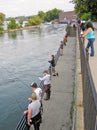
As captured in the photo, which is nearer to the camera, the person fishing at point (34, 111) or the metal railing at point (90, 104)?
the metal railing at point (90, 104)

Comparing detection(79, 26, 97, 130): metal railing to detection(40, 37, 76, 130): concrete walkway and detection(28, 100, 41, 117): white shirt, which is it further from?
detection(40, 37, 76, 130): concrete walkway

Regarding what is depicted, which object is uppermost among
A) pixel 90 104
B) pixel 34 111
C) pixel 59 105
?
pixel 90 104

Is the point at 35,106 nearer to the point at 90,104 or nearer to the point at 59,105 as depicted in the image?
the point at 90,104

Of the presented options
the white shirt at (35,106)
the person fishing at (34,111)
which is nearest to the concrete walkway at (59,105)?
the person fishing at (34,111)

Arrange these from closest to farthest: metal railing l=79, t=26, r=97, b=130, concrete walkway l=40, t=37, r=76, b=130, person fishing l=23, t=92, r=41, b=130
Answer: metal railing l=79, t=26, r=97, b=130 → person fishing l=23, t=92, r=41, b=130 → concrete walkway l=40, t=37, r=76, b=130

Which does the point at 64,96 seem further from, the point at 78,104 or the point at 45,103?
the point at 78,104

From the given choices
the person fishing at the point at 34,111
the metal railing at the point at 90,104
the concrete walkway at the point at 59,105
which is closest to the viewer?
the metal railing at the point at 90,104

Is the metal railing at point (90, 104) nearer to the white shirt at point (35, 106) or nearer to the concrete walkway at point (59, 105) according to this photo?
the white shirt at point (35, 106)

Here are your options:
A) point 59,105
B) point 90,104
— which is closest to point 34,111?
point 90,104

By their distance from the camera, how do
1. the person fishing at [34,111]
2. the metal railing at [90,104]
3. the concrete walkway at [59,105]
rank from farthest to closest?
1. the concrete walkway at [59,105]
2. the person fishing at [34,111]
3. the metal railing at [90,104]

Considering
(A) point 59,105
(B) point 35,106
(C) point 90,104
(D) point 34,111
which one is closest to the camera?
(C) point 90,104

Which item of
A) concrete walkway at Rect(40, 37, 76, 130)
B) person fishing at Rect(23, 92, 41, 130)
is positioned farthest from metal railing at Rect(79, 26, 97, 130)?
concrete walkway at Rect(40, 37, 76, 130)

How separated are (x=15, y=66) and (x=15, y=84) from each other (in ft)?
32.5

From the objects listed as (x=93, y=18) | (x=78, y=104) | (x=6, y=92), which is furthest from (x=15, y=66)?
(x=78, y=104)
